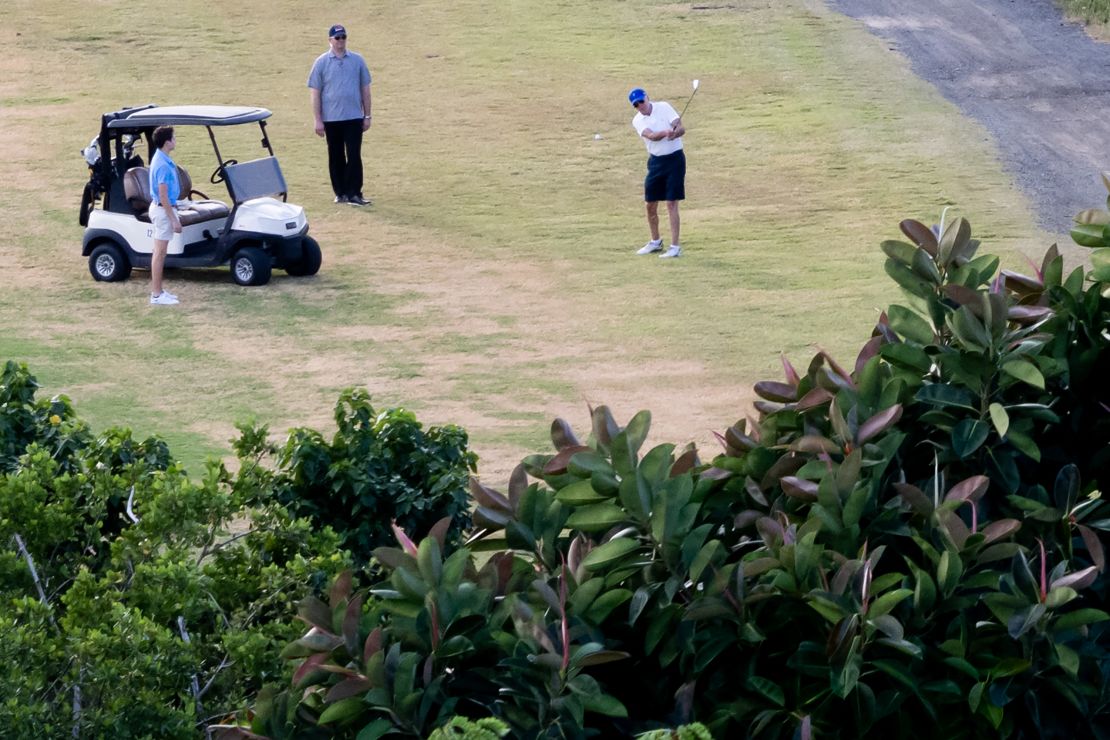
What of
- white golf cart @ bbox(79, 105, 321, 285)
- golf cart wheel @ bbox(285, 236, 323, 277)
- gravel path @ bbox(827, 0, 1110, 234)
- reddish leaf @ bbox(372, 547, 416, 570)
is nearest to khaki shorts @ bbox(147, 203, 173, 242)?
white golf cart @ bbox(79, 105, 321, 285)

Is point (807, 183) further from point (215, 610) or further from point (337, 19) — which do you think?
point (215, 610)

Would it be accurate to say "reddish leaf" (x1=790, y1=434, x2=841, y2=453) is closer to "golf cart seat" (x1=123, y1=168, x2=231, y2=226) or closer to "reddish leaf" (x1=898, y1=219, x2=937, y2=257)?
"reddish leaf" (x1=898, y1=219, x2=937, y2=257)

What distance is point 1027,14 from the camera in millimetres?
25266

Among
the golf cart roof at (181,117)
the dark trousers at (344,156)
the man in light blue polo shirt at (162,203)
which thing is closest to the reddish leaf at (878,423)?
the man in light blue polo shirt at (162,203)

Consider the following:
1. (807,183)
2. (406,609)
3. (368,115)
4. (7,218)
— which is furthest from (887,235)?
(406,609)

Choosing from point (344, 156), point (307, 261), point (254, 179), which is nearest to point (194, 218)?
point (254, 179)

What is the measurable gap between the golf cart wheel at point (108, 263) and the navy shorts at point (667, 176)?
5238mm

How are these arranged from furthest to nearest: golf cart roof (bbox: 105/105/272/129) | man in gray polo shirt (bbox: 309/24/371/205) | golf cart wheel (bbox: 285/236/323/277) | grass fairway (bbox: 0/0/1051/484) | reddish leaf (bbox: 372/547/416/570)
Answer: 1. man in gray polo shirt (bbox: 309/24/371/205)
2. golf cart wheel (bbox: 285/236/323/277)
3. golf cart roof (bbox: 105/105/272/129)
4. grass fairway (bbox: 0/0/1051/484)
5. reddish leaf (bbox: 372/547/416/570)

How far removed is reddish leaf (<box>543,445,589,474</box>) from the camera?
299cm

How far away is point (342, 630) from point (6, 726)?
3.37 feet

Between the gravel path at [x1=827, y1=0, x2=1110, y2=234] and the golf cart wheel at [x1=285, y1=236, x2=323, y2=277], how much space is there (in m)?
7.57

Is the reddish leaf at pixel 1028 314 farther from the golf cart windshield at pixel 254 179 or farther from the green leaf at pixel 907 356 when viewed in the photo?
the golf cart windshield at pixel 254 179

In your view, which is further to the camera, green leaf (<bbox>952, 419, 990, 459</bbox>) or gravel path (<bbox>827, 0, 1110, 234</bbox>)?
gravel path (<bbox>827, 0, 1110, 234</bbox>)

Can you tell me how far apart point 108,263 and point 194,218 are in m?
0.99
